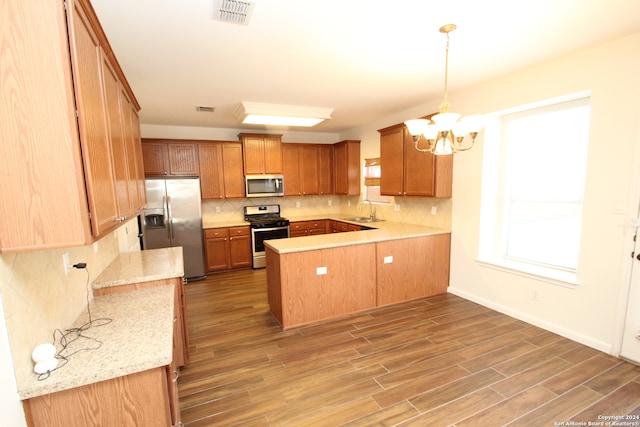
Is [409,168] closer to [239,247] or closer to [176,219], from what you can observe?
[239,247]

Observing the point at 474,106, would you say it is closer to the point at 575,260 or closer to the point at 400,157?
the point at 400,157

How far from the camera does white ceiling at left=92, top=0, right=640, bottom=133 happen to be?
72.8 inches

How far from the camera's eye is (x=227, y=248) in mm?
5102

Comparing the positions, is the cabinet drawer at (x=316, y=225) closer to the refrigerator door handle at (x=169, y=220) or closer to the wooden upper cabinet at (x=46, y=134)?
the refrigerator door handle at (x=169, y=220)

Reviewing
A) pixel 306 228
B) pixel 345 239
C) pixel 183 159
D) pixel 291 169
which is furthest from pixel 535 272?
pixel 183 159

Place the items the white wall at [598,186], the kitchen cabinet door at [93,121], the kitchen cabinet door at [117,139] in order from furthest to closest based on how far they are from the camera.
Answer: the white wall at [598,186] → the kitchen cabinet door at [117,139] → the kitchen cabinet door at [93,121]

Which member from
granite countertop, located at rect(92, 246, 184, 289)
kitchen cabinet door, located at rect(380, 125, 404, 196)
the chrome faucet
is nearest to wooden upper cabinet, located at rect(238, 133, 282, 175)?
the chrome faucet

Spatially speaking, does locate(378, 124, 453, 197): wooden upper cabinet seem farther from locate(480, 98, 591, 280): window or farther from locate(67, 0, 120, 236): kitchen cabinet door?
locate(67, 0, 120, 236): kitchen cabinet door

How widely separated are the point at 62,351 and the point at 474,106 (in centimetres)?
418

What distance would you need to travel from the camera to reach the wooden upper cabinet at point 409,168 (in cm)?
369

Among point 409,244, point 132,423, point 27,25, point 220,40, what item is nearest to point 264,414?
point 132,423

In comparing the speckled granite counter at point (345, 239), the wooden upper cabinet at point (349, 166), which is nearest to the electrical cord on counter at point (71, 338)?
the speckled granite counter at point (345, 239)

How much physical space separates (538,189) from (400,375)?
2.50 metres

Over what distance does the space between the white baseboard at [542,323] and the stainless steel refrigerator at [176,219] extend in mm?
4032
